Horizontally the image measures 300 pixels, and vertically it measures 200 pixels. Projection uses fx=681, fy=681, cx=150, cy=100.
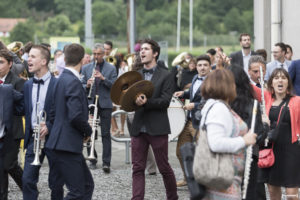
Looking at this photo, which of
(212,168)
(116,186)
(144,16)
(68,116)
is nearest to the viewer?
(212,168)

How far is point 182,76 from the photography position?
13102 millimetres

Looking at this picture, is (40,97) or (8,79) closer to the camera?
(40,97)

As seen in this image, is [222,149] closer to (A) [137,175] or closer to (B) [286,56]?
(A) [137,175]

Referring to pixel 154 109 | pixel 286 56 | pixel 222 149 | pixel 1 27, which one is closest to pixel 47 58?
pixel 154 109

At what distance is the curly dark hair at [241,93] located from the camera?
578 cm

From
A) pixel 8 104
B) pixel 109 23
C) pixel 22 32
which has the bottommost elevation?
pixel 8 104

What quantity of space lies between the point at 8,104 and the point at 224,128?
3077 millimetres

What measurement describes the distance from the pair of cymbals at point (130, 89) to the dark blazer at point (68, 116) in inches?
36.6

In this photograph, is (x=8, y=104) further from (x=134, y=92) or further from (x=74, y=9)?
(x=74, y=9)

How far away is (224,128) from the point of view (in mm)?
4883

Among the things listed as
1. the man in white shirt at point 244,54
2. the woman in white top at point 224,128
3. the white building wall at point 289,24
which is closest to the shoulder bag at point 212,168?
the woman in white top at point 224,128

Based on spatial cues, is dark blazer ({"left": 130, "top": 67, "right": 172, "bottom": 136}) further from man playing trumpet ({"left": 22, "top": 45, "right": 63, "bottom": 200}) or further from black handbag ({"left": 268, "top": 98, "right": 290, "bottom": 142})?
black handbag ({"left": 268, "top": 98, "right": 290, "bottom": 142})

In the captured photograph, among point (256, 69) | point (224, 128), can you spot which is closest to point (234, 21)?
point (256, 69)

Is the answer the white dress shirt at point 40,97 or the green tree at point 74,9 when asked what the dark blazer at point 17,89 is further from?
the green tree at point 74,9
